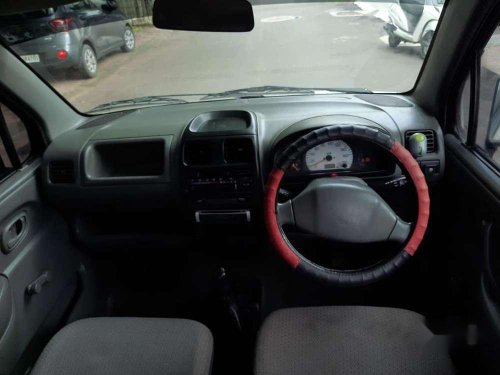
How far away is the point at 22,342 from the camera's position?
199 centimetres

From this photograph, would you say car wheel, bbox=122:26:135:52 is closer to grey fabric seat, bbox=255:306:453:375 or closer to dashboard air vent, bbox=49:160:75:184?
dashboard air vent, bbox=49:160:75:184

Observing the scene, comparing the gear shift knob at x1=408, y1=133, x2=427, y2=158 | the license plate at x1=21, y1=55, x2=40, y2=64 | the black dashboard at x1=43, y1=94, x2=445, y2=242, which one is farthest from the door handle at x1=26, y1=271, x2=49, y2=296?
the gear shift knob at x1=408, y1=133, x2=427, y2=158

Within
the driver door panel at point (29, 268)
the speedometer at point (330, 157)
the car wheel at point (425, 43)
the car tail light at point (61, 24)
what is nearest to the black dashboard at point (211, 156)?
the speedometer at point (330, 157)

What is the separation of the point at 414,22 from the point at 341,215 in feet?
3.59

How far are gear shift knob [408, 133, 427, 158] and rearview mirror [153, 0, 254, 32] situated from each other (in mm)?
892

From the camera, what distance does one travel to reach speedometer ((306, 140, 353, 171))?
1798 mm

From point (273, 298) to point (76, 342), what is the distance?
117cm

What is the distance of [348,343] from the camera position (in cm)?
164

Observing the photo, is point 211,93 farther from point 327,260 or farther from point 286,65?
point 327,260

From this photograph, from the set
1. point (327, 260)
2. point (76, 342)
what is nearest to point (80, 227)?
point (76, 342)

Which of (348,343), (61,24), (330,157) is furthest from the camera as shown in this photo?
(61,24)

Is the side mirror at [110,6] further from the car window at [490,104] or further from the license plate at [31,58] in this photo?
the car window at [490,104]

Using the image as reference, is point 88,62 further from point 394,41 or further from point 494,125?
point 494,125

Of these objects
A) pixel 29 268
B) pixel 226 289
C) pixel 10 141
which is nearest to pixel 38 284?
pixel 29 268
